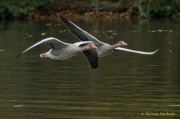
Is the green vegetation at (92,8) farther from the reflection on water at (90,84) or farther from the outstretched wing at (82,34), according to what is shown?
the outstretched wing at (82,34)

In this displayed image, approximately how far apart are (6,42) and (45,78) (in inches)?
565

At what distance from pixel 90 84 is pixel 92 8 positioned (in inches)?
1624

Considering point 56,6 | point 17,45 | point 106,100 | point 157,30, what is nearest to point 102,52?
point 106,100

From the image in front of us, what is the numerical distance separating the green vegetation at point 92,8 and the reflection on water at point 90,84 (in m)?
20.9

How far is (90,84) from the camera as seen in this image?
28062 mm

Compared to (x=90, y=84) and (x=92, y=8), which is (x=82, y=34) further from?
(x=92, y=8)

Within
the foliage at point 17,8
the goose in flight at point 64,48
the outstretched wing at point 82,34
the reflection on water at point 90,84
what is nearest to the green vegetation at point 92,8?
the foliage at point 17,8

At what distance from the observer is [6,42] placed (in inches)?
1718

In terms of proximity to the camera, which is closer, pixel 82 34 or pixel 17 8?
pixel 82 34

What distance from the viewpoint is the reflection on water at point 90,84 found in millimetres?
22500

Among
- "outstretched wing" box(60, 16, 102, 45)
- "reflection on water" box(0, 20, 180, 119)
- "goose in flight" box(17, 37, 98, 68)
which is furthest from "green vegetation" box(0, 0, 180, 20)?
"goose in flight" box(17, 37, 98, 68)

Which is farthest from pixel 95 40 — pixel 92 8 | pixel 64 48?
pixel 92 8

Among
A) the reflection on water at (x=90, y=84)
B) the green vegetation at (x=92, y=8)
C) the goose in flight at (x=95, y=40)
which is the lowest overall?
the green vegetation at (x=92, y=8)

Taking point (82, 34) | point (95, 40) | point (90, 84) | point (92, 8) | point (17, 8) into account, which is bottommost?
point (92, 8)
